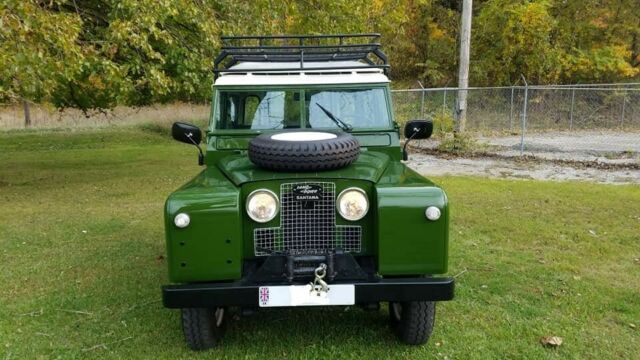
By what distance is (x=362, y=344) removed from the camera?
4.20 m

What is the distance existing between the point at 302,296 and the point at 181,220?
0.88 metres

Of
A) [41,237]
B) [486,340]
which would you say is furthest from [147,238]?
[486,340]

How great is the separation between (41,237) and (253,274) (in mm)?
4737

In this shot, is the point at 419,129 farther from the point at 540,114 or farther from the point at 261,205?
the point at 540,114

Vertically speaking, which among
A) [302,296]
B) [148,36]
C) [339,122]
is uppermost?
[148,36]

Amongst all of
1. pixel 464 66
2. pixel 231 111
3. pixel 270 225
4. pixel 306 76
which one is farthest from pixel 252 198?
pixel 464 66

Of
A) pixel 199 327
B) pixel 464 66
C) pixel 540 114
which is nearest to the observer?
pixel 199 327

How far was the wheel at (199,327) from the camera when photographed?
12.9ft

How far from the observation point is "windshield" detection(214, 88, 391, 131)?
5.03 m

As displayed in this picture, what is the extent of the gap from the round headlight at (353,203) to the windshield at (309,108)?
130cm

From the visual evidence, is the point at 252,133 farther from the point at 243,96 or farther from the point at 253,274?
the point at 253,274

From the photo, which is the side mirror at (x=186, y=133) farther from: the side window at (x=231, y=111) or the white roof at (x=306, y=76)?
the white roof at (x=306, y=76)

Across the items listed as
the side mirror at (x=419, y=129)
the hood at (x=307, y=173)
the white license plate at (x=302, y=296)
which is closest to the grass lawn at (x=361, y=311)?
the white license plate at (x=302, y=296)

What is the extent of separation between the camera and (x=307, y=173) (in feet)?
12.7
